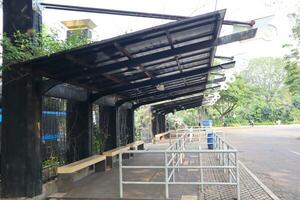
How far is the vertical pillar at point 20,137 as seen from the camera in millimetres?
7145

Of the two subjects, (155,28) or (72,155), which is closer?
(155,28)

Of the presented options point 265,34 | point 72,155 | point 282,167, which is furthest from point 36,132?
point 282,167

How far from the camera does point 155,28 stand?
21.1 ft

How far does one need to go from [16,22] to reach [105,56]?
189 cm

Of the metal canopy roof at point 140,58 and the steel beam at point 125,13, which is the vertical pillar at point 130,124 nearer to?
the metal canopy roof at point 140,58

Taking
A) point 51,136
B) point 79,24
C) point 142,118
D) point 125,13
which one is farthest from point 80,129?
point 142,118

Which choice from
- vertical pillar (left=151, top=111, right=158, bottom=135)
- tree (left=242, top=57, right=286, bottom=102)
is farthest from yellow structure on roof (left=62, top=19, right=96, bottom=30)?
tree (left=242, top=57, right=286, bottom=102)

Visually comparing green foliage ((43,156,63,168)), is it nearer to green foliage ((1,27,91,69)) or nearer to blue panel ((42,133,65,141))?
blue panel ((42,133,65,141))

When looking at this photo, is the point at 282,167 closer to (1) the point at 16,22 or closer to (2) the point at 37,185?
(2) the point at 37,185

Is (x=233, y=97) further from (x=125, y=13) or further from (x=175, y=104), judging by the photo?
(x=125, y=13)

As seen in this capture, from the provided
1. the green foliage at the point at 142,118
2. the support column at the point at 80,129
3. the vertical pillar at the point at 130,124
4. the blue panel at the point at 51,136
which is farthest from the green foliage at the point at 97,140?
the green foliage at the point at 142,118

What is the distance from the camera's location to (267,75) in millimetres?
73375

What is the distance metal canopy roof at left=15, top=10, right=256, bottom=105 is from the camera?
664cm

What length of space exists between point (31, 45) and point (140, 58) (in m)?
2.24
